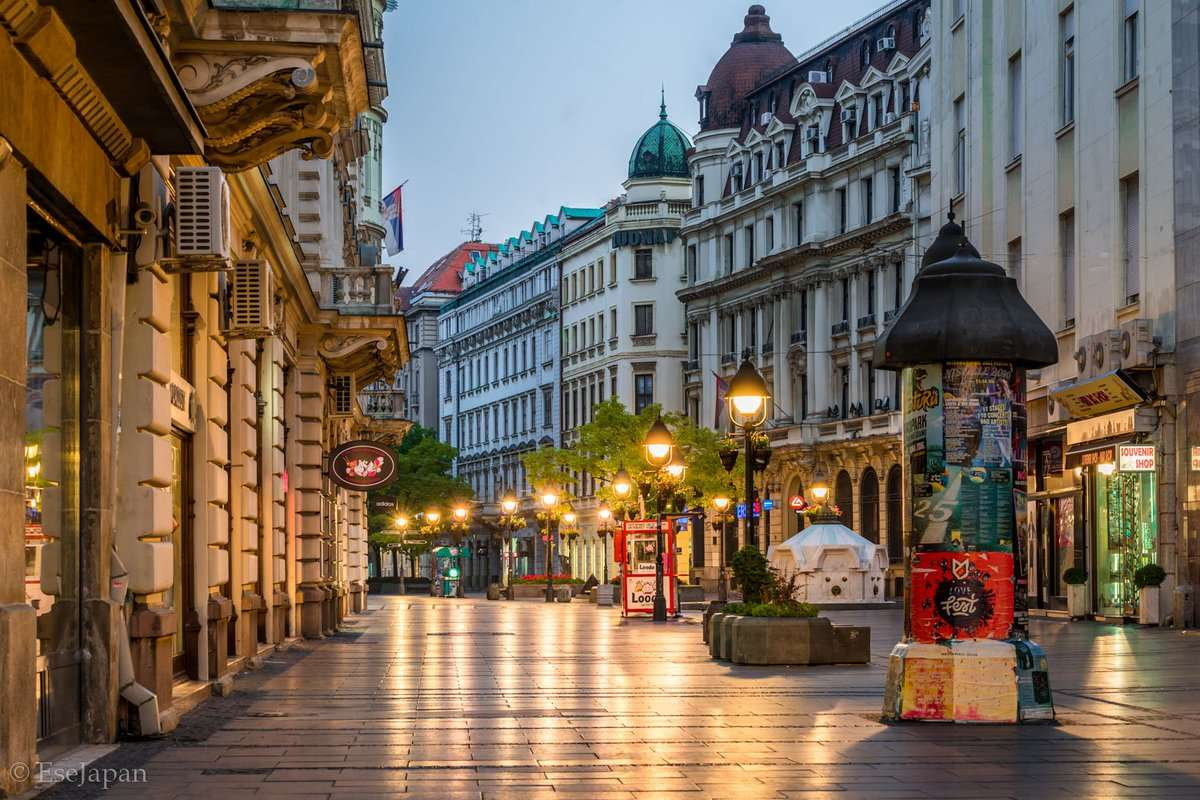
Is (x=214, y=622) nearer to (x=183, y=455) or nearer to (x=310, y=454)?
(x=183, y=455)

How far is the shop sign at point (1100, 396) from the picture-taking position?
3512 cm

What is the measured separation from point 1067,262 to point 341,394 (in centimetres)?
1451

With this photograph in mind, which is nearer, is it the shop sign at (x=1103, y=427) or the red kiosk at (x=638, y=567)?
the shop sign at (x=1103, y=427)

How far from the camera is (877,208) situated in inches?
3066

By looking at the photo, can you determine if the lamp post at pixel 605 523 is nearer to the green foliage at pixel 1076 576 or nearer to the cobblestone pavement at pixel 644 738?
the green foliage at pixel 1076 576

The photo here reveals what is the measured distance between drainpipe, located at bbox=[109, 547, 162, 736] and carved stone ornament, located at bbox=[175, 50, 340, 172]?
11.6 feet

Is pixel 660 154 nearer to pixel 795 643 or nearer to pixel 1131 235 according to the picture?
pixel 1131 235

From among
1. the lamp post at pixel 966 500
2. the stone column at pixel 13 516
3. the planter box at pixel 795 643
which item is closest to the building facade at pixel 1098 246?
the planter box at pixel 795 643

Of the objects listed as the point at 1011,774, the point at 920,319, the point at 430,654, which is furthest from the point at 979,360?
the point at 430,654

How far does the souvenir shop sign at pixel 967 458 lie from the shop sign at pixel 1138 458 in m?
19.8

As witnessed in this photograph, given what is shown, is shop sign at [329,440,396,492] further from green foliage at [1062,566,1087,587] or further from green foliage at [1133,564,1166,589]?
green foliage at [1062,566,1087,587]

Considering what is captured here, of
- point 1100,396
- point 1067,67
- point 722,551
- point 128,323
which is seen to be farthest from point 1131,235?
point 722,551

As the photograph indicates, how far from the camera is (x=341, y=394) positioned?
39.5m

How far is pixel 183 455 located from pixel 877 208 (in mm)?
61059
